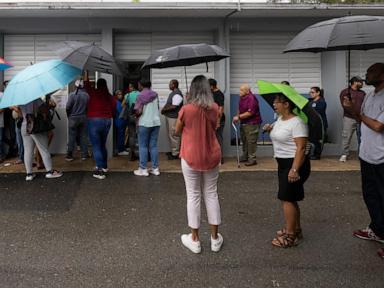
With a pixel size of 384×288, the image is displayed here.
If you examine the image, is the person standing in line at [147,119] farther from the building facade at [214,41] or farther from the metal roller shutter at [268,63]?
the metal roller shutter at [268,63]

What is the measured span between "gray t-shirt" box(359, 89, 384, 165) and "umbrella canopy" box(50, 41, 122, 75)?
3762 mm

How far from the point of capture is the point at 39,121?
6820 mm

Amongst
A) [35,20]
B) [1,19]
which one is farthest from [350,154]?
[1,19]

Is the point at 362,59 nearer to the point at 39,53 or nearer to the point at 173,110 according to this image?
the point at 173,110

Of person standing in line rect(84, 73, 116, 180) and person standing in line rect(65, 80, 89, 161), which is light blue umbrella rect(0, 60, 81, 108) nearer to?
person standing in line rect(84, 73, 116, 180)

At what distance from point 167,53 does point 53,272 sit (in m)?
3.37

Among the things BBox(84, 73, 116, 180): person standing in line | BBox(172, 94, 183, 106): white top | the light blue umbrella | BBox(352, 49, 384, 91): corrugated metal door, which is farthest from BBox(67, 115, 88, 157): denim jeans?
BBox(352, 49, 384, 91): corrugated metal door

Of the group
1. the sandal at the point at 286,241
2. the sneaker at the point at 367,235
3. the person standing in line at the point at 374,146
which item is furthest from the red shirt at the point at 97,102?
the sneaker at the point at 367,235

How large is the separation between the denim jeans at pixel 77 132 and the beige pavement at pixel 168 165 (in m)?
0.25

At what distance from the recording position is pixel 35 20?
9.30 metres

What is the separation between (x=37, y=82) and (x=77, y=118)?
2926 millimetres

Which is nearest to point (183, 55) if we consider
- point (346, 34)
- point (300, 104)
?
point (300, 104)

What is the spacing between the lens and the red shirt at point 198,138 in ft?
13.4

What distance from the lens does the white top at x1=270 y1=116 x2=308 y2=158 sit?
407cm
